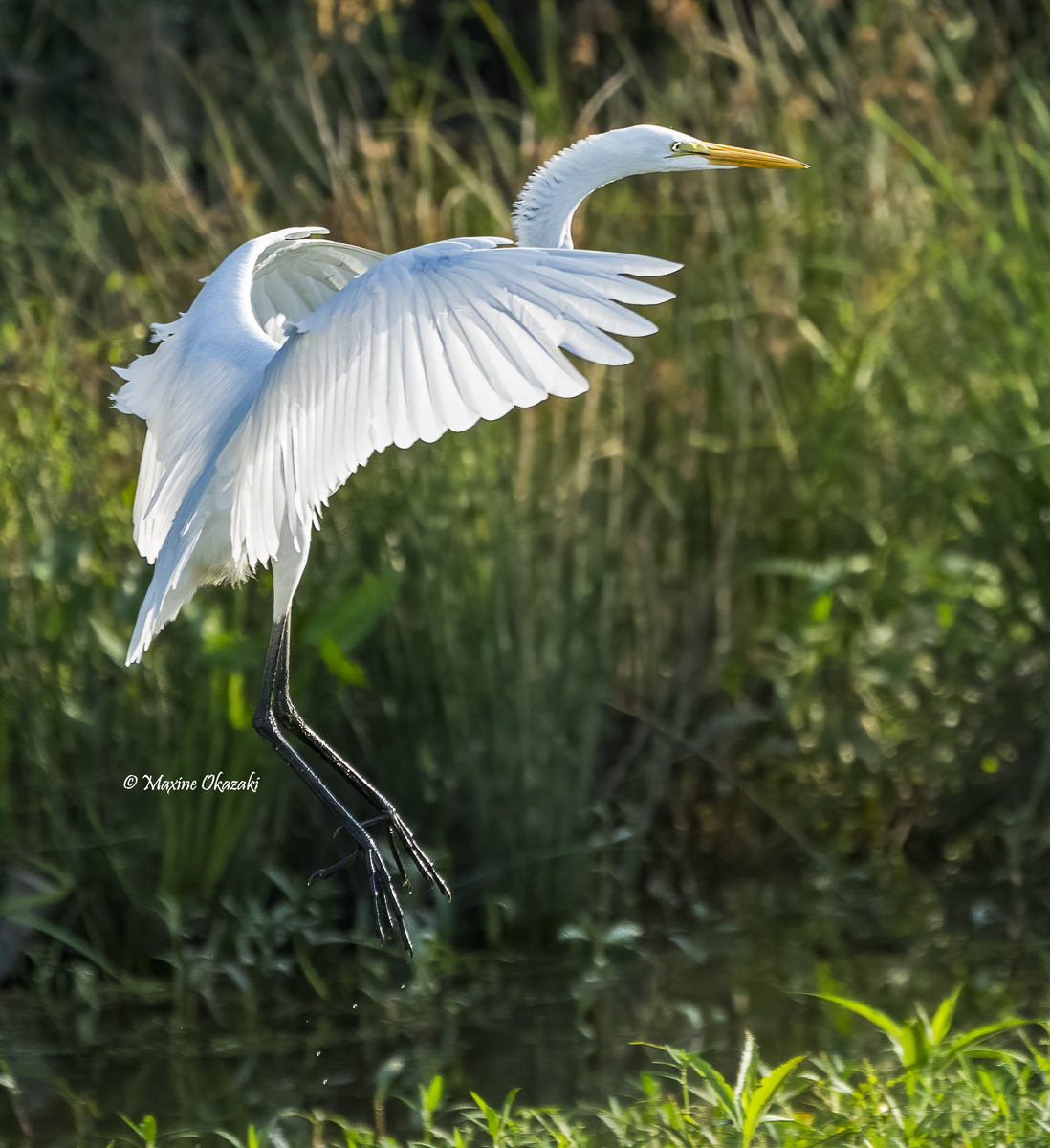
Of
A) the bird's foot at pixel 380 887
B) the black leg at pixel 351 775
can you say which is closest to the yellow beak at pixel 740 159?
the black leg at pixel 351 775

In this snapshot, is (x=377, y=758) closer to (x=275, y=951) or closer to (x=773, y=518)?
(x=275, y=951)

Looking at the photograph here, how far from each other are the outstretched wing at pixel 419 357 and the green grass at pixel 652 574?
90cm

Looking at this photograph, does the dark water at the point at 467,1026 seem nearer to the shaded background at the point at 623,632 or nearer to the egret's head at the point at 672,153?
the shaded background at the point at 623,632

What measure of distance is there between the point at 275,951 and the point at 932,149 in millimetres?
2844

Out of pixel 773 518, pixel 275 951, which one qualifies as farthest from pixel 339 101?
pixel 275 951

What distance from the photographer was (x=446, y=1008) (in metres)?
2.96

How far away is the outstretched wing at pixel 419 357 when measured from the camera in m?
1.59

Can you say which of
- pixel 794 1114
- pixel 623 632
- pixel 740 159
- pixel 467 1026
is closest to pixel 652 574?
pixel 623 632

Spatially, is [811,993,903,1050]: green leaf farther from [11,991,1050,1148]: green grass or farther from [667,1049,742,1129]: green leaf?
[667,1049,742,1129]: green leaf

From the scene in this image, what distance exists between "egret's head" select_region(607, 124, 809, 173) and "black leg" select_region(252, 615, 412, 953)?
3.07 feet

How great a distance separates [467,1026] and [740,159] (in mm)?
1729

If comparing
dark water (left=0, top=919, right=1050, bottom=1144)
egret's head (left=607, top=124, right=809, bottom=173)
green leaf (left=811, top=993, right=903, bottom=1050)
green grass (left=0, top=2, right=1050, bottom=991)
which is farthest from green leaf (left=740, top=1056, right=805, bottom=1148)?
egret's head (left=607, top=124, right=809, bottom=173)

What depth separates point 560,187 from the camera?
225 centimetres

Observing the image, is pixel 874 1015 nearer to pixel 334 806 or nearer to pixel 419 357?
pixel 334 806
